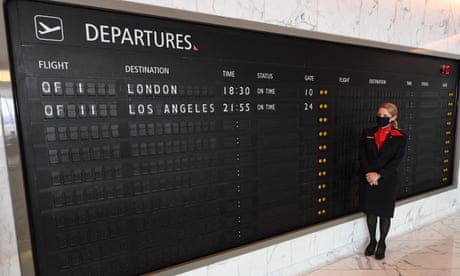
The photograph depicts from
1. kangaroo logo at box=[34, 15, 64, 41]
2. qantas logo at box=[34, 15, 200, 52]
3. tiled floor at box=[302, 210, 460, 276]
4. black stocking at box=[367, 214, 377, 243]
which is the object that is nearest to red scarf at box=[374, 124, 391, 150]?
black stocking at box=[367, 214, 377, 243]

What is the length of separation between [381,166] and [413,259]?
951mm

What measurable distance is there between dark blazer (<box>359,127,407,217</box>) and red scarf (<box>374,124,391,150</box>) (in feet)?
0.08

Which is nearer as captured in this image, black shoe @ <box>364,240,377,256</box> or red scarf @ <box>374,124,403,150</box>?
red scarf @ <box>374,124,403,150</box>

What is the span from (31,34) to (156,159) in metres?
0.82

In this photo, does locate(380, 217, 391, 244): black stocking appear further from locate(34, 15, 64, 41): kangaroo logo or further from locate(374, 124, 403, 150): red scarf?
locate(34, 15, 64, 41): kangaroo logo

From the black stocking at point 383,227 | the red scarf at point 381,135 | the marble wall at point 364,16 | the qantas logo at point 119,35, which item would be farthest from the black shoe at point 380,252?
the qantas logo at point 119,35

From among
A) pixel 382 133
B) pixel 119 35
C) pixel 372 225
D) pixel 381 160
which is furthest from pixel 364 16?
pixel 119 35

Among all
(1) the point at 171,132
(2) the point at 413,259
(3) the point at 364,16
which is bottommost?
(2) the point at 413,259

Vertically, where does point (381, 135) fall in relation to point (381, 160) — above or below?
above

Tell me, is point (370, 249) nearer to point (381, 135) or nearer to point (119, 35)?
point (381, 135)

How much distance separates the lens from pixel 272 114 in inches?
76.5

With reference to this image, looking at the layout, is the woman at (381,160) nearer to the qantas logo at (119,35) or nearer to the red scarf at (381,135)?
the red scarf at (381,135)

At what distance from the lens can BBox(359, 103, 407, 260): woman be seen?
7.32ft

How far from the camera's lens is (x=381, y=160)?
2.25 metres
